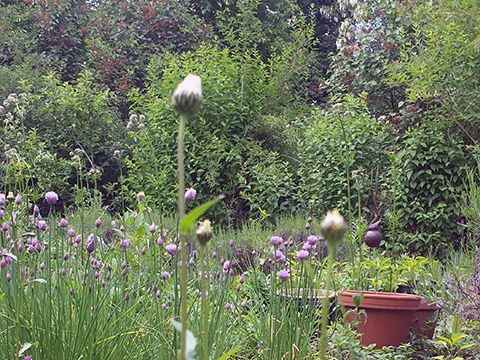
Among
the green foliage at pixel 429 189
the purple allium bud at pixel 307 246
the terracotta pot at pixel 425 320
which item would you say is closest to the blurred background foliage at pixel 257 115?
the green foliage at pixel 429 189

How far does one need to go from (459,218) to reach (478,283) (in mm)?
2629

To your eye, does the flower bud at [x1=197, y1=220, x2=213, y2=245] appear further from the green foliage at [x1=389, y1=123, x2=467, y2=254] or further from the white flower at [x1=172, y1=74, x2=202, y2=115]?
the green foliage at [x1=389, y1=123, x2=467, y2=254]

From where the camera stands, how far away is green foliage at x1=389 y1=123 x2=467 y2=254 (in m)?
5.24

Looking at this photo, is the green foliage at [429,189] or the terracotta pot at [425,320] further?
the green foliage at [429,189]

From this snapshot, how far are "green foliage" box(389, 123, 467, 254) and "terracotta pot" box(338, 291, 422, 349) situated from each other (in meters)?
2.53

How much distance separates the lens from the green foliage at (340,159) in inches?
227

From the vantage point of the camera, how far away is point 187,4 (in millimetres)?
10375

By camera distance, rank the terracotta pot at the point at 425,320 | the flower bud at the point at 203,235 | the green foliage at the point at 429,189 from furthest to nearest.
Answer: the green foliage at the point at 429,189
the terracotta pot at the point at 425,320
the flower bud at the point at 203,235

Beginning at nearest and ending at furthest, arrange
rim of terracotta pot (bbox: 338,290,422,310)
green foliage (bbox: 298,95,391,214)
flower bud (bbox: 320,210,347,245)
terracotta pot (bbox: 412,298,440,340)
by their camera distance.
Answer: flower bud (bbox: 320,210,347,245)
rim of terracotta pot (bbox: 338,290,422,310)
terracotta pot (bbox: 412,298,440,340)
green foliage (bbox: 298,95,391,214)

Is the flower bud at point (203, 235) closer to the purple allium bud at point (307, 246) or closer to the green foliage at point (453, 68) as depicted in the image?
the purple allium bud at point (307, 246)

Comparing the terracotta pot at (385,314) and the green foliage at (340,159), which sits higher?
the green foliage at (340,159)

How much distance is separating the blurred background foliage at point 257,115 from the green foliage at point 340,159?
0.06 ft

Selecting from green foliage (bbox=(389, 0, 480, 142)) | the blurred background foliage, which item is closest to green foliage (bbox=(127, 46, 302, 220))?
the blurred background foliage

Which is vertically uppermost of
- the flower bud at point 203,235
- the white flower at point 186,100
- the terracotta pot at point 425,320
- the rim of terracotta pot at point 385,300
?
the white flower at point 186,100
